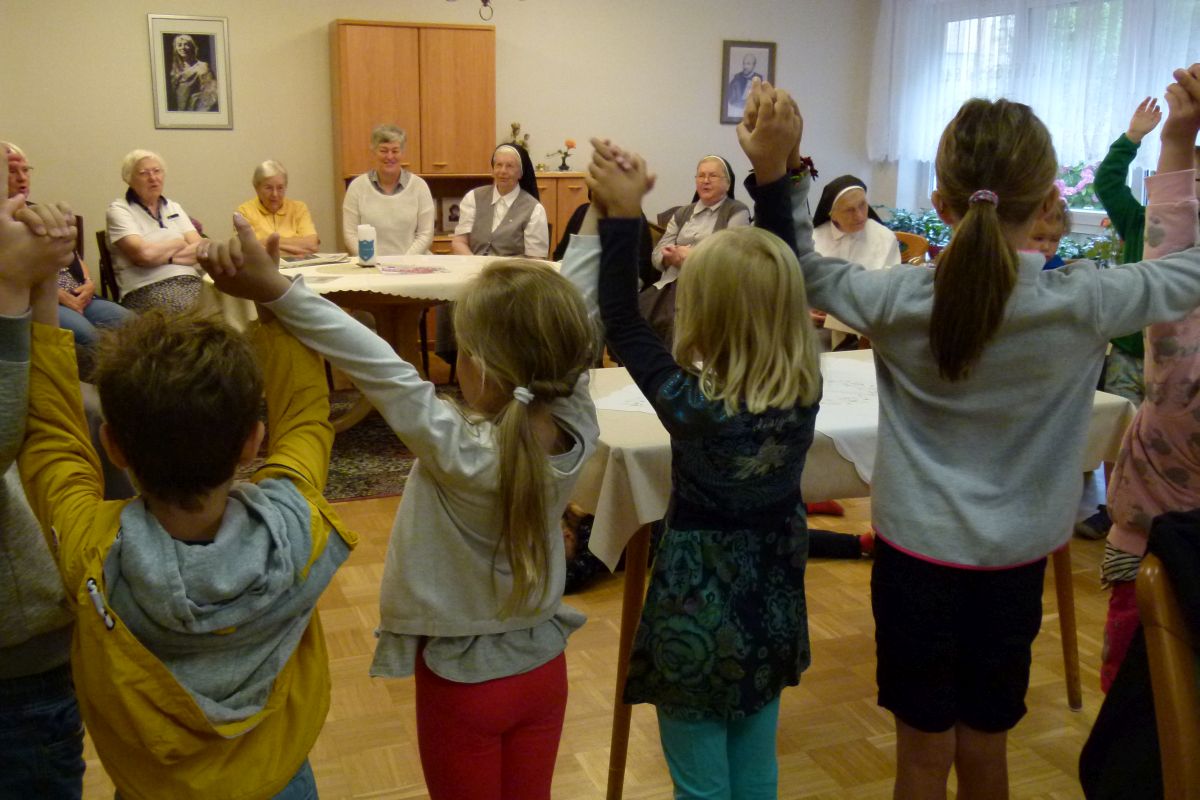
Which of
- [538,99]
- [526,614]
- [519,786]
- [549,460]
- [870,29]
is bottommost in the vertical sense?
[519,786]

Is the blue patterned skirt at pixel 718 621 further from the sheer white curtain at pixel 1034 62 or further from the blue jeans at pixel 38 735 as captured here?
the sheer white curtain at pixel 1034 62

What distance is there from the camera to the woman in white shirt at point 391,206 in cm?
584

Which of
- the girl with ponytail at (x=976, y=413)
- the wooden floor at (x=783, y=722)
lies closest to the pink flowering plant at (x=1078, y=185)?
the wooden floor at (x=783, y=722)

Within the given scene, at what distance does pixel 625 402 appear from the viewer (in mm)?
2250

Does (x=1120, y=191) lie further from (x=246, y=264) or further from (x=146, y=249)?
(x=146, y=249)

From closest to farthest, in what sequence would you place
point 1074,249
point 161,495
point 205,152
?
point 161,495 → point 1074,249 → point 205,152

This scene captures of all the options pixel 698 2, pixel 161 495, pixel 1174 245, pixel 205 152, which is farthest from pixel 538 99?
pixel 161 495

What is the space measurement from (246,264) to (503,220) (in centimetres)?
480

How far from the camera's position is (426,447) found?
127cm

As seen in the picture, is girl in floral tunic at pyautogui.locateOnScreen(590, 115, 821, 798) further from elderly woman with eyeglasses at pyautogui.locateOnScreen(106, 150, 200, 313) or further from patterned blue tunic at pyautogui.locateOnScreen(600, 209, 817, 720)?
elderly woman with eyeglasses at pyautogui.locateOnScreen(106, 150, 200, 313)

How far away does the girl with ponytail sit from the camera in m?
1.39

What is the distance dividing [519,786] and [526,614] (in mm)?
244

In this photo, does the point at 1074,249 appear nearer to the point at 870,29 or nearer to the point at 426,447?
the point at 870,29

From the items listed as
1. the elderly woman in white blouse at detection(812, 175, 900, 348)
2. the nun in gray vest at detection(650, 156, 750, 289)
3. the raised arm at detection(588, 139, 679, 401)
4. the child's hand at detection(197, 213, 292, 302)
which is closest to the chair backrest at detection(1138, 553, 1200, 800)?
the raised arm at detection(588, 139, 679, 401)
